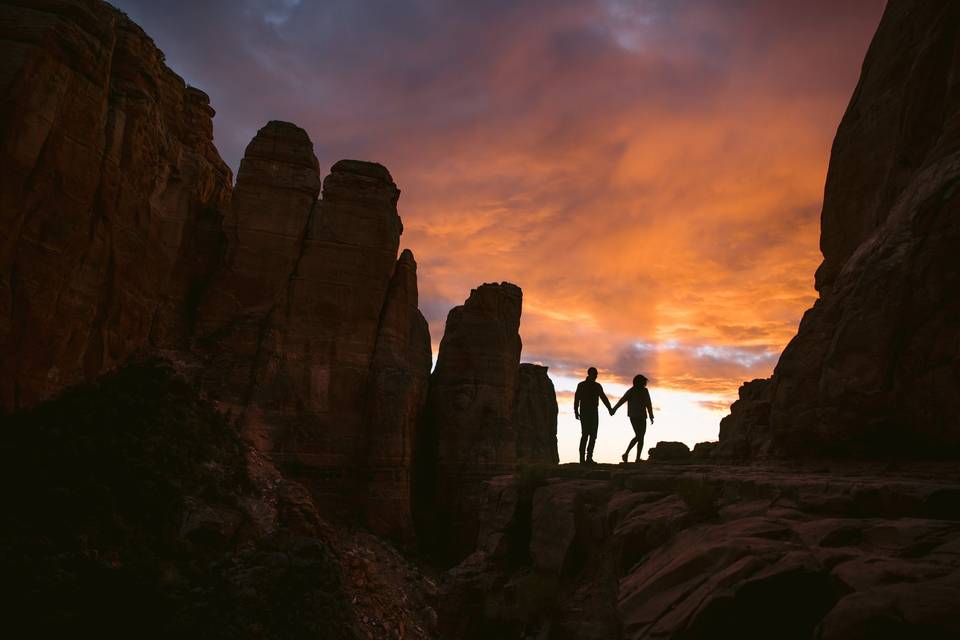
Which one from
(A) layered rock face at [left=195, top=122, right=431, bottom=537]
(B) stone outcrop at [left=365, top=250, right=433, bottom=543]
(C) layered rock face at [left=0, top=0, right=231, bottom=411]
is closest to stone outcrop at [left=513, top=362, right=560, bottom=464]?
(B) stone outcrop at [left=365, top=250, right=433, bottom=543]

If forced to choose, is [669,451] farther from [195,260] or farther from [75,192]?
[195,260]

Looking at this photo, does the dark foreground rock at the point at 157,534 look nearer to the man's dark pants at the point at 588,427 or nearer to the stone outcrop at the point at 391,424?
the stone outcrop at the point at 391,424

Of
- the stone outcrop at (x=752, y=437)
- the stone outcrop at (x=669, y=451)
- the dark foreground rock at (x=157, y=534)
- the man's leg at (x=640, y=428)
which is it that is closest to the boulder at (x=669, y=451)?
the stone outcrop at (x=669, y=451)

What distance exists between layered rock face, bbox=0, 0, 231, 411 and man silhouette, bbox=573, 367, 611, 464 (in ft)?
49.2

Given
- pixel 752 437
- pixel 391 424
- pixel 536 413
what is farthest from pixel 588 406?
pixel 536 413

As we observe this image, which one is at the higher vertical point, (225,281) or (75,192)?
(225,281)

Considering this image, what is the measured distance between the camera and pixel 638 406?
14.8 meters

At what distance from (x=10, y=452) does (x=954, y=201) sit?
63.7 feet

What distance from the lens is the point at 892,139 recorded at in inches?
418

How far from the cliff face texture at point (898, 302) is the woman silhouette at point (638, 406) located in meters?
3.39

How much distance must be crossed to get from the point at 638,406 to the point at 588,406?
1341 millimetres

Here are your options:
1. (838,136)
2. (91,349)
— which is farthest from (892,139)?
(91,349)

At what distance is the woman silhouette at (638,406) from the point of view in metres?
14.8

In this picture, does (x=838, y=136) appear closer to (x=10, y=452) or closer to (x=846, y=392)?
(x=846, y=392)
